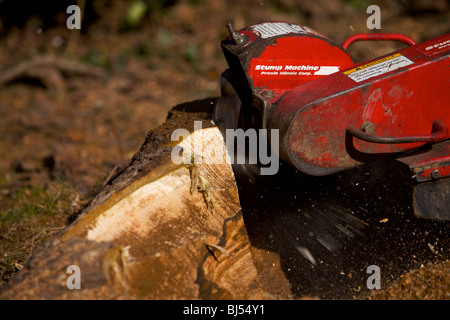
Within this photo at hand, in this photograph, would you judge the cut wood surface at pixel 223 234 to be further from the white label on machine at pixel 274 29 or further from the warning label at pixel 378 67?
the warning label at pixel 378 67

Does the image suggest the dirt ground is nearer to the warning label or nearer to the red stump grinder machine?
the red stump grinder machine

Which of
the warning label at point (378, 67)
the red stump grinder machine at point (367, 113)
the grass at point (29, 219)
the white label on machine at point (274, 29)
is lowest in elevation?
the grass at point (29, 219)

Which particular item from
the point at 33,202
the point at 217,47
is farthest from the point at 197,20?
the point at 33,202

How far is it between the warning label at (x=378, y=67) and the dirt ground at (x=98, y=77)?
6.08ft

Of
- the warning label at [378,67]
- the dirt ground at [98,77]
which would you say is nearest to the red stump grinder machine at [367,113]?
the warning label at [378,67]

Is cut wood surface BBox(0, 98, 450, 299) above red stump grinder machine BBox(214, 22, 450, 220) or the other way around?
the other way around

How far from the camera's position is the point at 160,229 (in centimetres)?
226

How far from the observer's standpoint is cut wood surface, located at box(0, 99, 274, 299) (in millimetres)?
2000

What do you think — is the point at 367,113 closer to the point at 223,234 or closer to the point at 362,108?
the point at 362,108

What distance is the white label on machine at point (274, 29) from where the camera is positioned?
2496 millimetres

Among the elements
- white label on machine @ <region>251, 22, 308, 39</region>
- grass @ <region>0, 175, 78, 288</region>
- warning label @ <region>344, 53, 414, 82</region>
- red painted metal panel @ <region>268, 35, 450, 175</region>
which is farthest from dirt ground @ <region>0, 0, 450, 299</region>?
warning label @ <region>344, 53, 414, 82</region>
